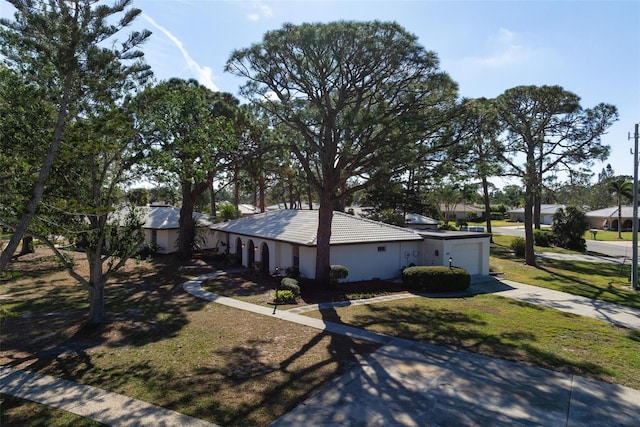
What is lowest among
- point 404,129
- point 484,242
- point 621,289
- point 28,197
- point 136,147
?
point 621,289

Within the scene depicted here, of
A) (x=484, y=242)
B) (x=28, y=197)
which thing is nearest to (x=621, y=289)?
(x=484, y=242)

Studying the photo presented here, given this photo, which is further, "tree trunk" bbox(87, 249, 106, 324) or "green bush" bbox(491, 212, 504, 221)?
"green bush" bbox(491, 212, 504, 221)

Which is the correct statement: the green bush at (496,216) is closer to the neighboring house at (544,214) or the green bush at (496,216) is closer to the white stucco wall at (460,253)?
the neighboring house at (544,214)

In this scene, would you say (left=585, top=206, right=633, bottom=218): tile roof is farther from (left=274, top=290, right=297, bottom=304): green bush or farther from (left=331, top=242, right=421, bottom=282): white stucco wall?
(left=274, top=290, right=297, bottom=304): green bush

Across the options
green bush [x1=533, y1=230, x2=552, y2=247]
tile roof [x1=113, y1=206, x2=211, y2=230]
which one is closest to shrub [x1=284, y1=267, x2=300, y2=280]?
tile roof [x1=113, y1=206, x2=211, y2=230]

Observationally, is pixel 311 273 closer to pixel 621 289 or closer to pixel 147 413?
pixel 147 413
